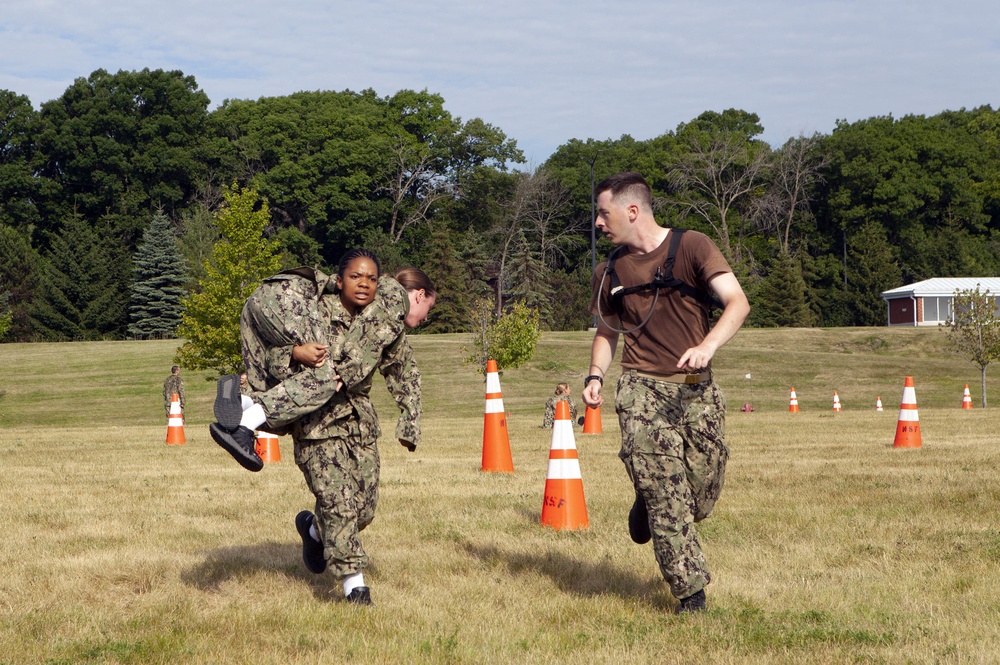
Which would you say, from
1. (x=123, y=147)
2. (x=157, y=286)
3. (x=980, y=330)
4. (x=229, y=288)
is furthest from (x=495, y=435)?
(x=123, y=147)

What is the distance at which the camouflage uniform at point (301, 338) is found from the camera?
18.1 feet

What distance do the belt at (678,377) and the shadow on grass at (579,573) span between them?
3.86ft

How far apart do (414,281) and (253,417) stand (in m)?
1.26

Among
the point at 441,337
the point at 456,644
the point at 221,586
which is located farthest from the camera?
the point at 441,337

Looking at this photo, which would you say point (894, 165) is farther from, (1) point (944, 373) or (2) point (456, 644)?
(2) point (456, 644)

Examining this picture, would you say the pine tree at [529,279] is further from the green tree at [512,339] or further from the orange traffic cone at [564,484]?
the orange traffic cone at [564,484]

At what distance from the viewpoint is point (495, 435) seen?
1273 centimetres

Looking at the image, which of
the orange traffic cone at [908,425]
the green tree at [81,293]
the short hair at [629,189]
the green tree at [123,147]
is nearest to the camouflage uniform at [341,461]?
the short hair at [629,189]

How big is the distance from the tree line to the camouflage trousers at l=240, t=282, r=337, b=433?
73.6 metres

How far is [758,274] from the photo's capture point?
3445 inches

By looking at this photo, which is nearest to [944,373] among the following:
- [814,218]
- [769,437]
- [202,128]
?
Answer: [769,437]

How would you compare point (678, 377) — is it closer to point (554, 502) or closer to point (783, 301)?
point (554, 502)

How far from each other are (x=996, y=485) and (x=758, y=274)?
260ft

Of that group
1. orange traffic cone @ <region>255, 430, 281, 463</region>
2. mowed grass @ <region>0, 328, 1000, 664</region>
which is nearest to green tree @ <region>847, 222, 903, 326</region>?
mowed grass @ <region>0, 328, 1000, 664</region>
